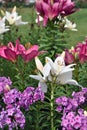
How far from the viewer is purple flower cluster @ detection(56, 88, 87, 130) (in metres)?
3.01

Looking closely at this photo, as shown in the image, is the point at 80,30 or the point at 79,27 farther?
the point at 79,27

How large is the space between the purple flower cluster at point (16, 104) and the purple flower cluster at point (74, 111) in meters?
0.15

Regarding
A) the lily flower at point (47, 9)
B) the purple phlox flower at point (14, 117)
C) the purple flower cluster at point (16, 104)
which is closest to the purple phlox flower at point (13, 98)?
the purple flower cluster at point (16, 104)

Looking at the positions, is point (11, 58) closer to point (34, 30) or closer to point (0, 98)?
point (0, 98)

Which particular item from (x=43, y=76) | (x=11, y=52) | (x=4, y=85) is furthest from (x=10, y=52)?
(x=43, y=76)

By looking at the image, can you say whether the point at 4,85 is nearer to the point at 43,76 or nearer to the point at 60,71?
the point at 43,76

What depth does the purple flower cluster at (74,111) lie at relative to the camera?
9.88 ft

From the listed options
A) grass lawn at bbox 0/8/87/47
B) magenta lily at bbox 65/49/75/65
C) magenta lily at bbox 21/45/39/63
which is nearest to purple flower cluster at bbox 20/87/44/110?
magenta lily at bbox 21/45/39/63

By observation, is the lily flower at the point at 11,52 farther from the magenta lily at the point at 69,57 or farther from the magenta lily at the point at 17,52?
the magenta lily at the point at 69,57

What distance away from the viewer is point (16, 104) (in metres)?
3.28

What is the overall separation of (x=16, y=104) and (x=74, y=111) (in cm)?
37

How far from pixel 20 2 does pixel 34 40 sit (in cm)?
254

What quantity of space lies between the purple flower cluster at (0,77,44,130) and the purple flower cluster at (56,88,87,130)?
0.15 meters

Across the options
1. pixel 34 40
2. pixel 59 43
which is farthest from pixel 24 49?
pixel 34 40
